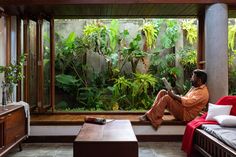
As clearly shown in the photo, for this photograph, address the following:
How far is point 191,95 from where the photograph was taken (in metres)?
5.34

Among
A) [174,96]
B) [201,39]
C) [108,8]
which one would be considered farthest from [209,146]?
[108,8]

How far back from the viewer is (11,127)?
421cm

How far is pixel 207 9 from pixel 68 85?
3567 millimetres

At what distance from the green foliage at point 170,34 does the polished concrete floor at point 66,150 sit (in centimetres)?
306

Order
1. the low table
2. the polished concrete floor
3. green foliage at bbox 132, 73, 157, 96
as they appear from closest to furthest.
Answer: the low table → the polished concrete floor → green foliage at bbox 132, 73, 157, 96

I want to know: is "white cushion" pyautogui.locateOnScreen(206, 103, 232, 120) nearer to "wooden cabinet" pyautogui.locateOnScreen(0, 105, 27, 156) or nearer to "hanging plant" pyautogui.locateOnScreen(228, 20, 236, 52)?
"wooden cabinet" pyautogui.locateOnScreen(0, 105, 27, 156)

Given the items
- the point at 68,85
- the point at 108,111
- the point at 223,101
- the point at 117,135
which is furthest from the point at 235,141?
the point at 68,85

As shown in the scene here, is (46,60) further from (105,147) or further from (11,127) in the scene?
(105,147)

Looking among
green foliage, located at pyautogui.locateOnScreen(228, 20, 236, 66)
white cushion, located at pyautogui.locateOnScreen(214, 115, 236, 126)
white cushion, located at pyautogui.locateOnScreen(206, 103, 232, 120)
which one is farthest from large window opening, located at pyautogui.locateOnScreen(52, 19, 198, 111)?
white cushion, located at pyautogui.locateOnScreen(214, 115, 236, 126)

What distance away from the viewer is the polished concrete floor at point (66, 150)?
458 cm

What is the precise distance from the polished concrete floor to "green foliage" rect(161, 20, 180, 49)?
120 inches

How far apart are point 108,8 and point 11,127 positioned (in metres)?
2.66

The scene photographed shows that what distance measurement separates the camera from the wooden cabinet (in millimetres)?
3895

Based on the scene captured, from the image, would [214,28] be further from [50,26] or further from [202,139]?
[50,26]
